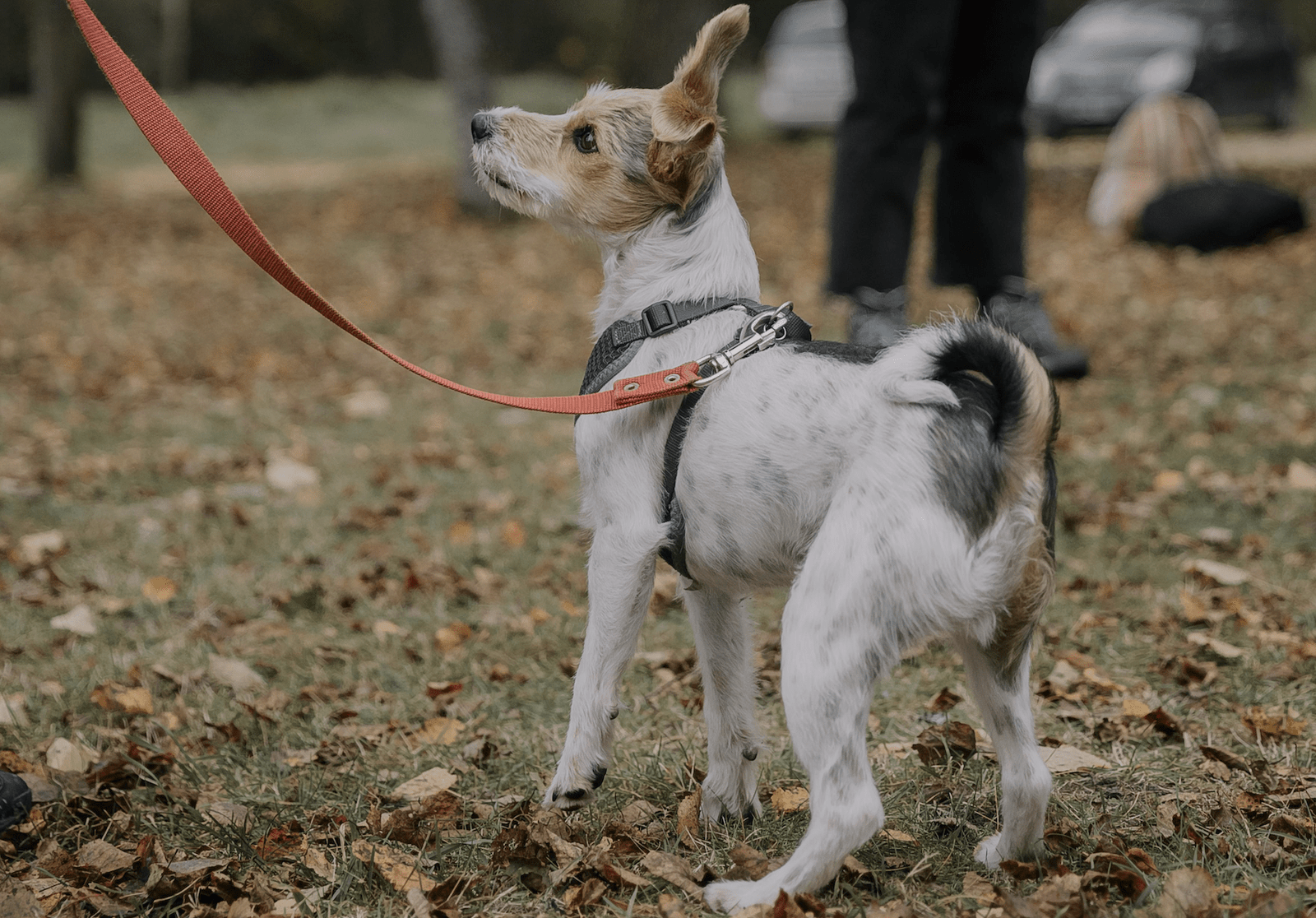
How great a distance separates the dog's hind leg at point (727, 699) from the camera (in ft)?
8.30

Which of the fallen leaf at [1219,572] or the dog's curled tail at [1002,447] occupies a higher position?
the dog's curled tail at [1002,447]

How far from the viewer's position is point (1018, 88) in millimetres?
5418

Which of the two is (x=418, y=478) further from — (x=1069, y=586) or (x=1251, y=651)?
(x=1251, y=651)

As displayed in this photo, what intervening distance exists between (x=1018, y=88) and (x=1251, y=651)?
3068 mm

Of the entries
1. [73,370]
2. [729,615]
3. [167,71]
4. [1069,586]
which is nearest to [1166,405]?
[1069,586]

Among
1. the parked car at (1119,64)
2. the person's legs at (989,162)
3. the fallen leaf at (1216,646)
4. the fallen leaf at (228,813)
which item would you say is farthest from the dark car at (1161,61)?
the fallen leaf at (228,813)

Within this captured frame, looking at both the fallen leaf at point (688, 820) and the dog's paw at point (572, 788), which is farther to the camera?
the fallen leaf at point (688, 820)

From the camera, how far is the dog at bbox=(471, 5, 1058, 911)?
79.3 inches

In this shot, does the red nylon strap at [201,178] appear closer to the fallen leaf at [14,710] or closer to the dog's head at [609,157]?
the dog's head at [609,157]

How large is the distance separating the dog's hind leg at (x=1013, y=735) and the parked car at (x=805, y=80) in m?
17.5

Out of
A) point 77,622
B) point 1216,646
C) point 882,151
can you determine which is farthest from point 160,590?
point 1216,646

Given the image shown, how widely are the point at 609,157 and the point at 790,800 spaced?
1.49 meters

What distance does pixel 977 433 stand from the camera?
207 centimetres

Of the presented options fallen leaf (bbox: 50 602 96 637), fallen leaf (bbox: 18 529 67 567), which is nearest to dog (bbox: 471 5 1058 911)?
fallen leaf (bbox: 50 602 96 637)
